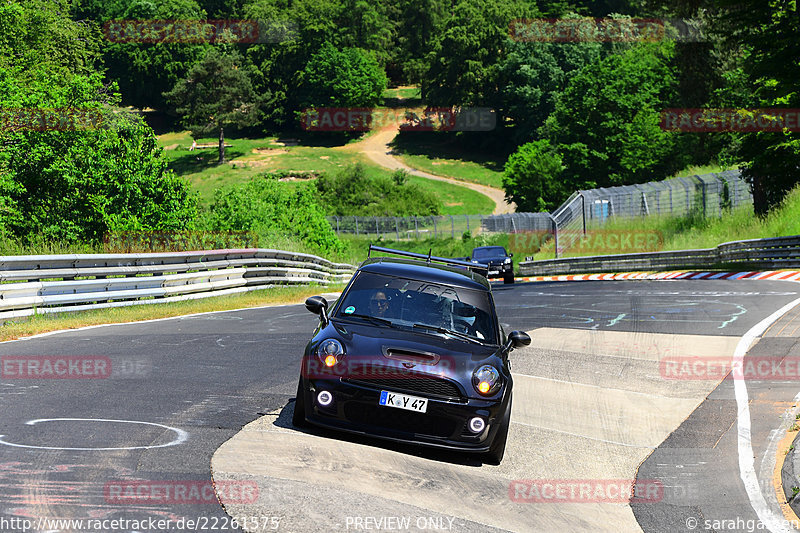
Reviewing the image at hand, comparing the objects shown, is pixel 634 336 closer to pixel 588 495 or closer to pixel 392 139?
pixel 588 495

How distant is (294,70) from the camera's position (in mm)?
137375

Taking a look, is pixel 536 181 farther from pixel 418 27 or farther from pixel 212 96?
pixel 418 27

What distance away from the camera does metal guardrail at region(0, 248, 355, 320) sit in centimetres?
1477

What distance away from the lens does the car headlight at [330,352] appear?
24.2 feet
